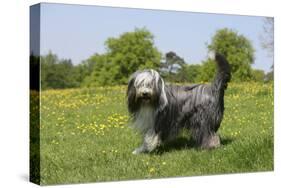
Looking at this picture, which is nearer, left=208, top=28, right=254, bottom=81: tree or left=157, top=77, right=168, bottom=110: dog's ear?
left=157, top=77, right=168, bottom=110: dog's ear

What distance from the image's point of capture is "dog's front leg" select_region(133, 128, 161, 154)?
9.61 metres

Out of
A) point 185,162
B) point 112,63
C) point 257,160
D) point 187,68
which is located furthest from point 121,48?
point 257,160

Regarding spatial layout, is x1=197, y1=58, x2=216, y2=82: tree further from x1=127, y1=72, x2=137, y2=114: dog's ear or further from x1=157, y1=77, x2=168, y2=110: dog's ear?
x1=127, y1=72, x2=137, y2=114: dog's ear

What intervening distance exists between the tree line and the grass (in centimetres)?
15

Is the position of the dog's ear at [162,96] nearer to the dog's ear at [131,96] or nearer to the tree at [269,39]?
the dog's ear at [131,96]

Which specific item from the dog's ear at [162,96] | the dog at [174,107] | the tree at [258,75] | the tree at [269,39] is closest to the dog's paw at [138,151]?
the dog at [174,107]

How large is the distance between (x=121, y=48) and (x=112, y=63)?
24 centimetres

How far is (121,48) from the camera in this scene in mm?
9578

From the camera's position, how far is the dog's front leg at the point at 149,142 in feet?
31.5

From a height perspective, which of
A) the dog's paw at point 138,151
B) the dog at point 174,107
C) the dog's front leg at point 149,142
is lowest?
the dog's paw at point 138,151

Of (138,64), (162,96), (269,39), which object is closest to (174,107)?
(162,96)

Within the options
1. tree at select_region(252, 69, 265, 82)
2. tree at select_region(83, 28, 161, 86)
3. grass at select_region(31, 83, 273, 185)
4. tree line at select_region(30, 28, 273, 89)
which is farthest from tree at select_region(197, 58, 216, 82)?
tree at select_region(252, 69, 265, 82)

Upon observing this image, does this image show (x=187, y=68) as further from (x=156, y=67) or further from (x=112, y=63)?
(x=112, y=63)

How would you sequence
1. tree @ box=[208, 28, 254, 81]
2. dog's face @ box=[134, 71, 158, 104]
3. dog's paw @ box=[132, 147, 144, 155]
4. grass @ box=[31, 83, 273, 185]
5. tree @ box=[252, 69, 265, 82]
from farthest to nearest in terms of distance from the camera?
1. tree @ box=[252, 69, 265, 82]
2. tree @ box=[208, 28, 254, 81]
3. dog's paw @ box=[132, 147, 144, 155]
4. dog's face @ box=[134, 71, 158, 104]
5. grass @ box=[31, 83, 273, 185]
